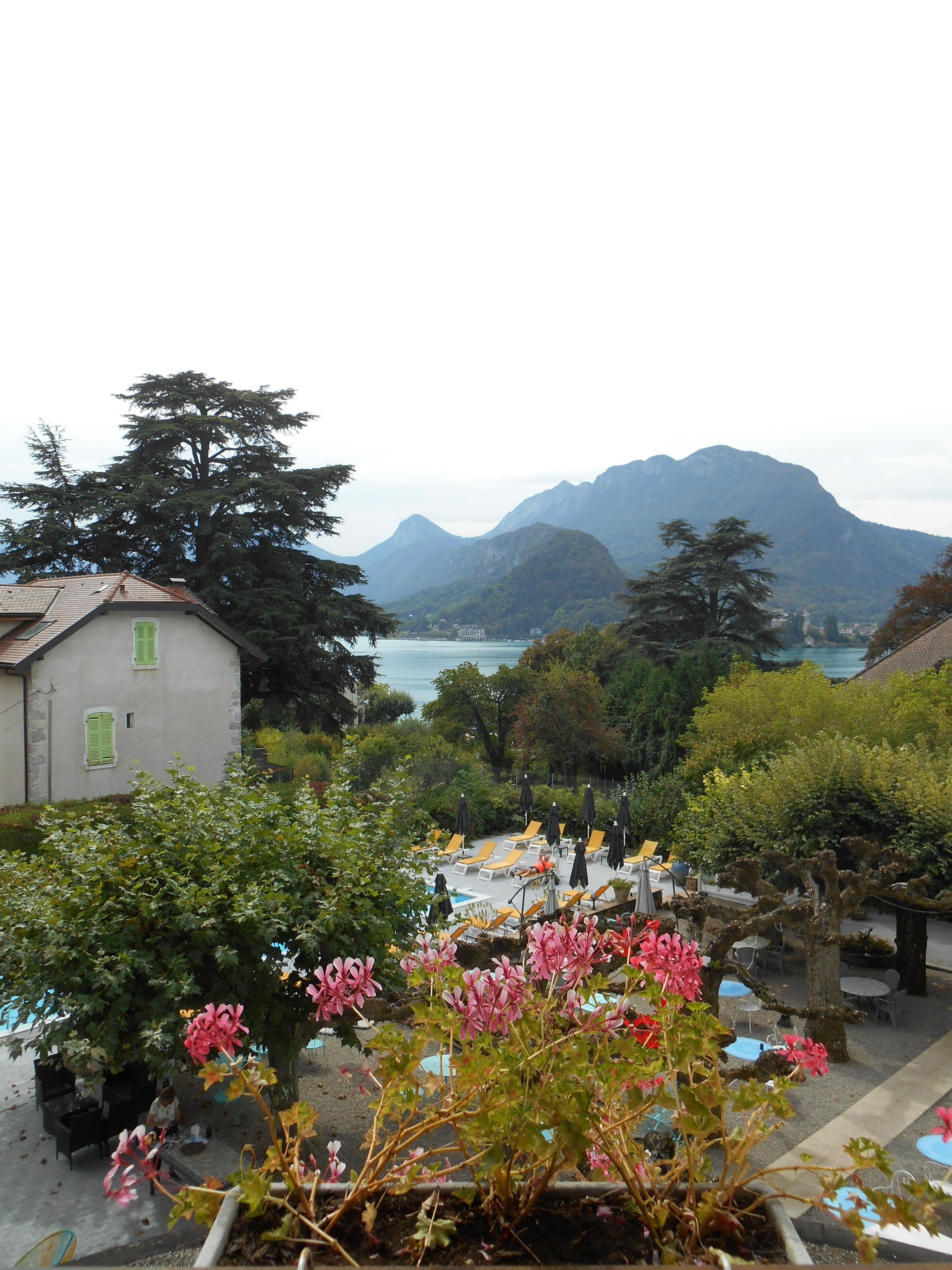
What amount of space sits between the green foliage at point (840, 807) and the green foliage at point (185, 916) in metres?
8.21

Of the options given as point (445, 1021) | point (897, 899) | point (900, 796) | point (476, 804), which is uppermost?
point (445, 1021)

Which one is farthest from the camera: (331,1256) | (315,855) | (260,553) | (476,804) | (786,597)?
(786,597)

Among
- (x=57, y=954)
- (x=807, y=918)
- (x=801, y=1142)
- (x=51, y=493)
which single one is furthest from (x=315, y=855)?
(x=51, y=493)

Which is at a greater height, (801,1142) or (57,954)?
(57,954)

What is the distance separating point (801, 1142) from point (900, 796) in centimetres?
596

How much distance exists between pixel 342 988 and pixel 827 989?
34.7 ft

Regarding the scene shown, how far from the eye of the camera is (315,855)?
279 inches

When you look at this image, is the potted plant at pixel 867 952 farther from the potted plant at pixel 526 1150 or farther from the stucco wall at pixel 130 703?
the stucco wall at pixel 130 703

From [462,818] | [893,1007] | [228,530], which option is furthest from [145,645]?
[893,1007]

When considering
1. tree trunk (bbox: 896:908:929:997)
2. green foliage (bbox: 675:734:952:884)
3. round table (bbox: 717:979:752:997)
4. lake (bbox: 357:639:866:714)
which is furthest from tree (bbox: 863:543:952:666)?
round table (bbox: 717:979:752:997)


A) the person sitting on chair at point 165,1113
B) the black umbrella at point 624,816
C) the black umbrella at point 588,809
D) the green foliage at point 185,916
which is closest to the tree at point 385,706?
the black umbrella at point 588,809

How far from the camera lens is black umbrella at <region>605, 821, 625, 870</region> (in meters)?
19.0

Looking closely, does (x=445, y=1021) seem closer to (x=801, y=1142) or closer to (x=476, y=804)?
(x=801, y=1142)

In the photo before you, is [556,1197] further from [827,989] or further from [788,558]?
[788,558]
